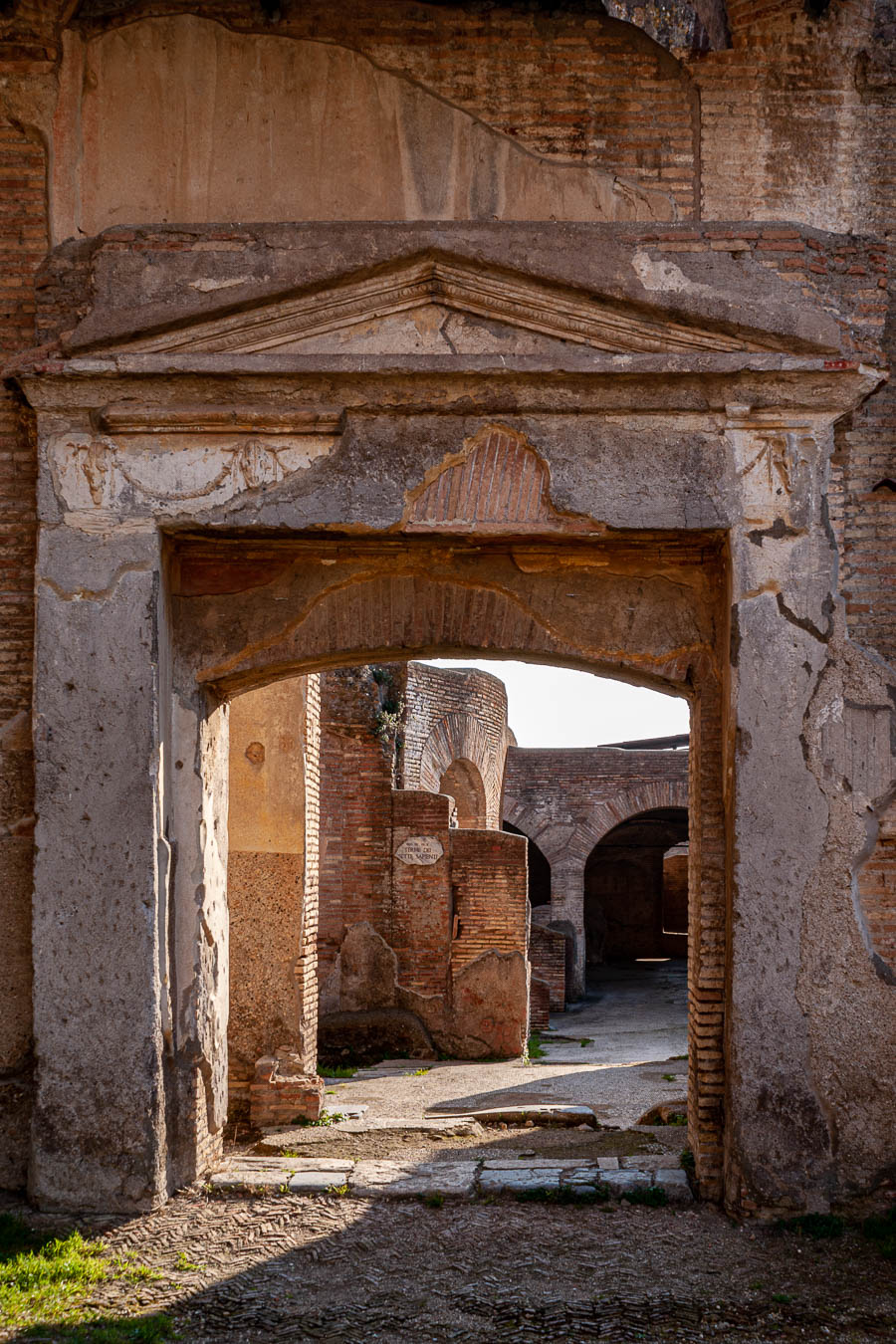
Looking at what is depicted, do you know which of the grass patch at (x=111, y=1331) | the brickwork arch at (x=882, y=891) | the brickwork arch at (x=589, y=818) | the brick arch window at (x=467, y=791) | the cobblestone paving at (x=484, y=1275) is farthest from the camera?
the brickwork arch at (x=589, y=818)

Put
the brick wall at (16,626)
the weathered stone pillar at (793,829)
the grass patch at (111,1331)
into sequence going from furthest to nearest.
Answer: the brick wall at (16,626), the weathered stone pillar at (793,829), the grass patch at (111,1331)

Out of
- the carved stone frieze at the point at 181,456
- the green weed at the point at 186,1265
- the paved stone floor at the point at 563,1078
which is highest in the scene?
the carved stone frieze at the point at 181,456

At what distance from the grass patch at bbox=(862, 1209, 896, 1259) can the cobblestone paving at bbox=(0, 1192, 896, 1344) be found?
6 centimetres

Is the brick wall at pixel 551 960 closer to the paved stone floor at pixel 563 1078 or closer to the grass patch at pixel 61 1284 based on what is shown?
the paved stone floor at pixel 563 1078

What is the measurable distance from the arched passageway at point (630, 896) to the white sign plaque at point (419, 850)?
12427mm

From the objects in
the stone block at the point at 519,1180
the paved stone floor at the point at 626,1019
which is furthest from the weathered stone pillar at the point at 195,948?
the paved stone floor at the point at 626,1019

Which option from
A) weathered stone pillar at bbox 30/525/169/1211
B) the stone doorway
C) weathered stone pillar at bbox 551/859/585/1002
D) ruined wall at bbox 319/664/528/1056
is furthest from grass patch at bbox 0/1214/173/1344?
weathered stone pillar at bbox 551/859/585/1002

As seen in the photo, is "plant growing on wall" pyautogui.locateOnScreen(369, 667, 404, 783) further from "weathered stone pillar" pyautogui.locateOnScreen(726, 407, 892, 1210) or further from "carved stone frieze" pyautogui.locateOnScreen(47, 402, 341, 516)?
"weathered stone pillar" pyautogui.locateOnScreen(726, 407, 892, 1210)

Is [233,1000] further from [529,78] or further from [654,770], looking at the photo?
[654,770]

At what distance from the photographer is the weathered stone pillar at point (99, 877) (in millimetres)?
4637

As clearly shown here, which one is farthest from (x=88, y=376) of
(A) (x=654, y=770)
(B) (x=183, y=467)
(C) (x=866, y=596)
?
(A) (x=654, y=770)

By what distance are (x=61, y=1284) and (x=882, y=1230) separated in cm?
304

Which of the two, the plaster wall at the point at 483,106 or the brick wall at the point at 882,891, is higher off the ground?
the plaster wall at the point at 483,106

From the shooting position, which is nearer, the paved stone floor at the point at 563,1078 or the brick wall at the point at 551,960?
the paved stone floor at the point at 563,1078
